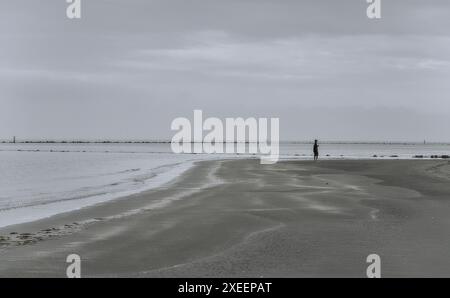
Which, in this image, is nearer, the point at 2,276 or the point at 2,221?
the point at 2,276

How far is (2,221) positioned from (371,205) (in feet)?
39.6

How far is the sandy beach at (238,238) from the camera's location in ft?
31.5

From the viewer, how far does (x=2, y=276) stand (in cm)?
895

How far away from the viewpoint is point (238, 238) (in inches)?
507

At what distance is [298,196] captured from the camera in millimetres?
23422

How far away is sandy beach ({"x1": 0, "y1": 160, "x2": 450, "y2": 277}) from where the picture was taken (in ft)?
31.5
